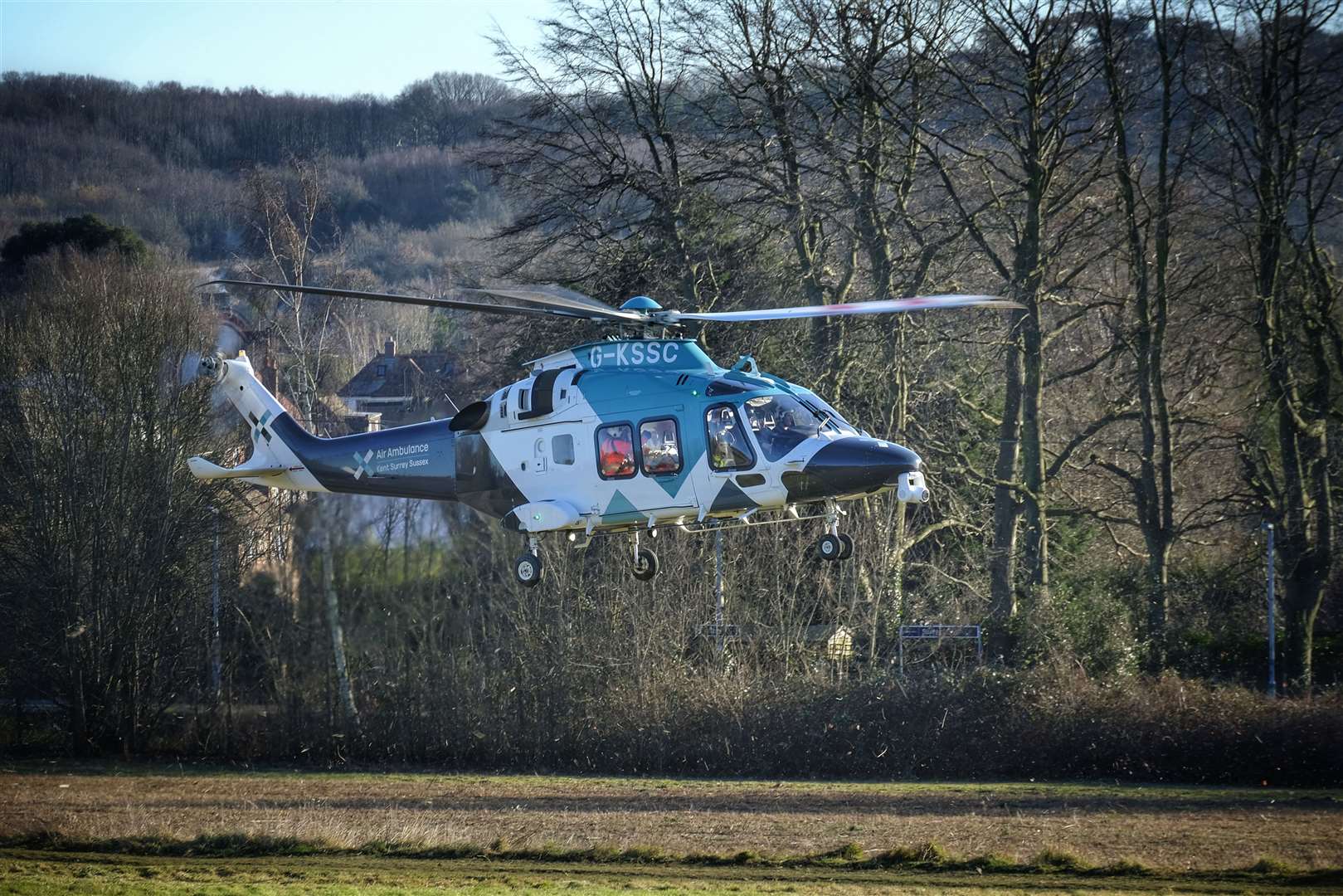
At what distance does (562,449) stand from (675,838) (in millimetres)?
6661

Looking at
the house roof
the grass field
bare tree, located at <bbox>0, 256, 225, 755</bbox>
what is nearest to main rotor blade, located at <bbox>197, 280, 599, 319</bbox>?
Result: the grass field

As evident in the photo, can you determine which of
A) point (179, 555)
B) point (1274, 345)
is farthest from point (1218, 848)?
point (179, 555)

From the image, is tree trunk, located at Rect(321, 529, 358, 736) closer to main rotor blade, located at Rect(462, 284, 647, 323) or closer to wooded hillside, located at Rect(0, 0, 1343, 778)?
wooded hillside, located at Rect(0, 0, 1343, 778)

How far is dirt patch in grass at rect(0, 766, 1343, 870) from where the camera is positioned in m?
19.4

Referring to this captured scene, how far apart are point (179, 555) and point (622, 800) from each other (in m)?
14.6

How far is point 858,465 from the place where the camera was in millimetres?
15406

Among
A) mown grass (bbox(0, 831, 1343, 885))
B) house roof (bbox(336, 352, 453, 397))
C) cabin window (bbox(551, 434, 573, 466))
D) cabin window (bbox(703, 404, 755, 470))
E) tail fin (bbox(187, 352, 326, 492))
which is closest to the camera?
cabin window (bbox(703, 404, 755, 470))

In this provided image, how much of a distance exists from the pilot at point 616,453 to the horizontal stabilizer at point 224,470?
19.2 ft

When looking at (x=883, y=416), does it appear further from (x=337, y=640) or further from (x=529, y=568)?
(x=529, y=568)

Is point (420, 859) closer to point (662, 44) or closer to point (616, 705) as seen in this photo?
point (616, 705)

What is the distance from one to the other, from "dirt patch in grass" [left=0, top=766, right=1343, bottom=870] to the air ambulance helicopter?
537 centimetres

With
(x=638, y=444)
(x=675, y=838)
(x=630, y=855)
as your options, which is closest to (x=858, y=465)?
(x=638, y=444)

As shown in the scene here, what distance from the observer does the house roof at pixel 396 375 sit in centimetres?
4131

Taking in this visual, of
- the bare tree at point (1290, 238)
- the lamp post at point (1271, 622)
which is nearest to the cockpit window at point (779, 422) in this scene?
the lamp post at point (1271, 622)
